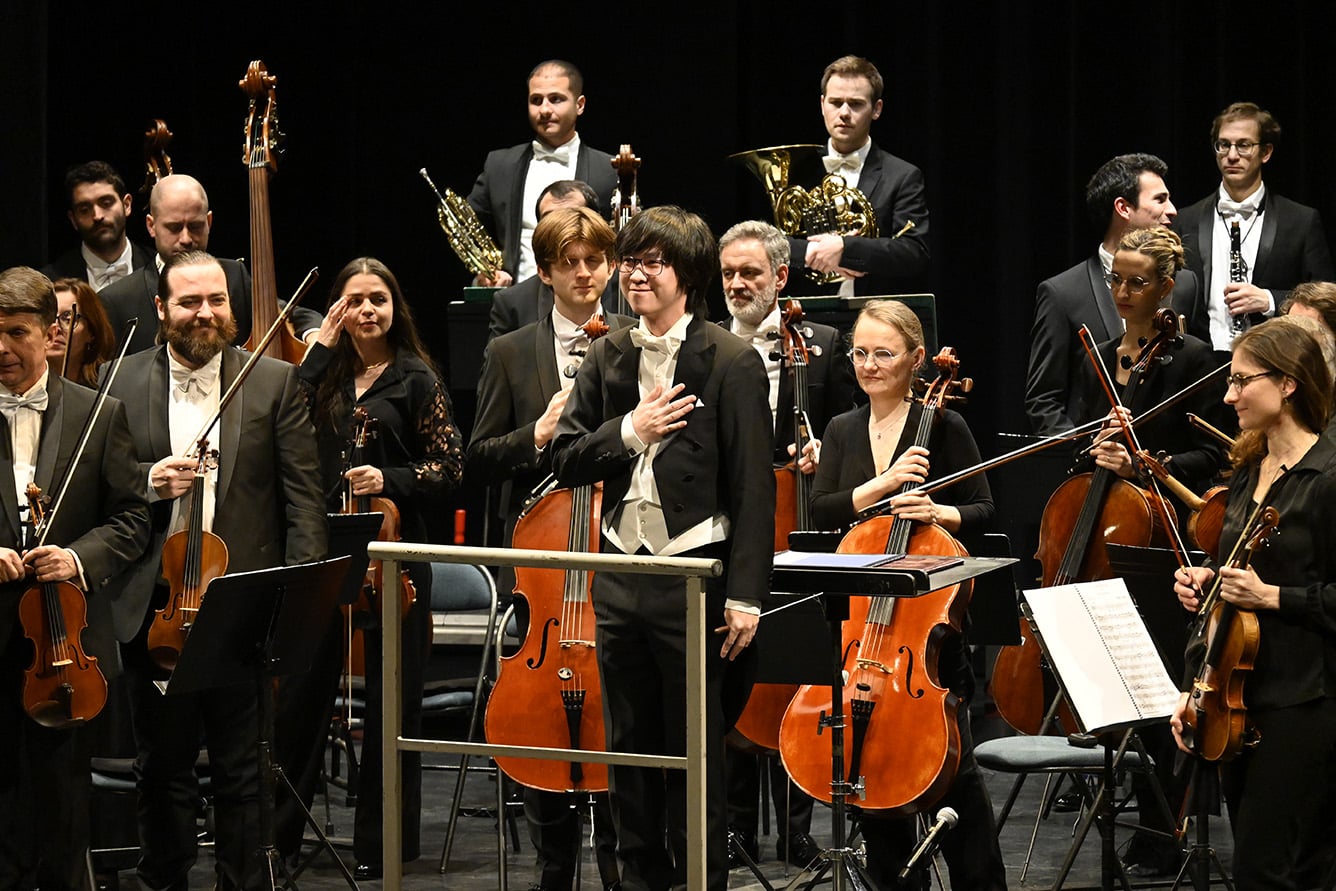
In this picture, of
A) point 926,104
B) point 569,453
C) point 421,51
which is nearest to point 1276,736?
point 569,453

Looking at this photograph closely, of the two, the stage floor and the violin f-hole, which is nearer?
the violin f-hole

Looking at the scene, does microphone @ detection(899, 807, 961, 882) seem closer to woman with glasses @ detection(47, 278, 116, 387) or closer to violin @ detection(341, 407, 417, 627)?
violin @ detection(341, 407, 417, 627)

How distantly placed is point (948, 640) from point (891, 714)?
0.28 meters

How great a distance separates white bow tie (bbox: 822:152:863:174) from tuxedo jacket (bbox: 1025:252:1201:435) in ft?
2.75

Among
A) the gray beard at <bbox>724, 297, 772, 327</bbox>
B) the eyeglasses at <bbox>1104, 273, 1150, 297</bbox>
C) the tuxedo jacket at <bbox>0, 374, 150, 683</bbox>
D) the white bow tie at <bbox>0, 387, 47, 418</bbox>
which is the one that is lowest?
the tuxedo jacket at <bbox>0, 374, 150, 683</bbox>

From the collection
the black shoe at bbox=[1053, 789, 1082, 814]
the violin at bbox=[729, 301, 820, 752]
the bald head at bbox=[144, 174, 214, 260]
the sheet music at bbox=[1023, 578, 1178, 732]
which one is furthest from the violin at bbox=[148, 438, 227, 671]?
the black shoe at bbox=[1053, 789, 1082, 814]

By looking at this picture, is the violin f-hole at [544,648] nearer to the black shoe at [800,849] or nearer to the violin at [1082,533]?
the black shoe at [800,849]

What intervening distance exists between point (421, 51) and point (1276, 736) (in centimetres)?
506

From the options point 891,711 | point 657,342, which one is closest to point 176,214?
point 657,342

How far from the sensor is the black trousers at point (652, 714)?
3.67m

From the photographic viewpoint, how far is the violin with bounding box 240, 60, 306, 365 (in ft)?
16.3

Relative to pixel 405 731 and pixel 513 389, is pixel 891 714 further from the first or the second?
pixel 405 731

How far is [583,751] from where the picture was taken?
10.6 ft

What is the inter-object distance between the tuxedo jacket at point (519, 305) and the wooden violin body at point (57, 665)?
157cm
